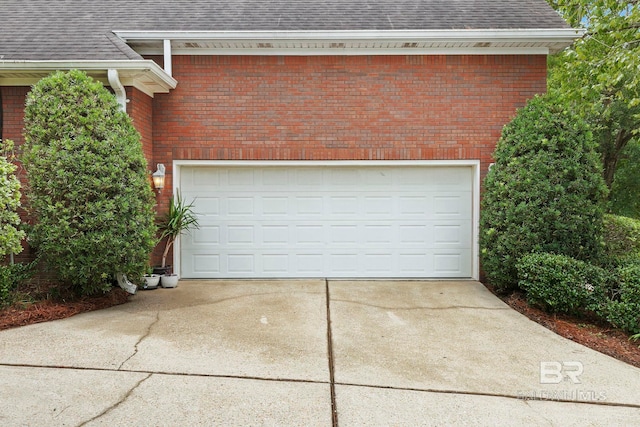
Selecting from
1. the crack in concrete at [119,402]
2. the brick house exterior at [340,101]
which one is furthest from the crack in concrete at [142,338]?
the brick house exterior at [340,101]

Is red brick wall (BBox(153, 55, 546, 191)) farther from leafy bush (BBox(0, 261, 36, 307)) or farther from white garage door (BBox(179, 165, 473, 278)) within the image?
leafy bush (BBox(0, 261, 36, 307))

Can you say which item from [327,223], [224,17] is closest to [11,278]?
[327,223]

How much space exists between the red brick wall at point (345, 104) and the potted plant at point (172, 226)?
30.2 inches

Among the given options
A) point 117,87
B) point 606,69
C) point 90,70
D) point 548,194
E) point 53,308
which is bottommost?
point 53,308

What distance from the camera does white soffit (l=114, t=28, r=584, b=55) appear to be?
723 cm

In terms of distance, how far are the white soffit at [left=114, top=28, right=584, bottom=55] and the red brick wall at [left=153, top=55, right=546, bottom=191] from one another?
5.0 inches

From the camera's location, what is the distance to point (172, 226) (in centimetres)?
715

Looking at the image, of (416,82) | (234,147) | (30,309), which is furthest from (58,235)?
(416,82)

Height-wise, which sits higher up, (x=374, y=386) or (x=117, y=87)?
(x=117, y=87)

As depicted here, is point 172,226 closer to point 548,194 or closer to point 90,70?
point 90,70

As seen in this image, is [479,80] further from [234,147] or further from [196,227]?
[196,227]

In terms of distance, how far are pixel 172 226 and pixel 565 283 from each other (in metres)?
5.49

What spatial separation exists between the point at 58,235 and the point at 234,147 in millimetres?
3096

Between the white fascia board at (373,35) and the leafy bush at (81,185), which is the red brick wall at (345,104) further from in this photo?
the leafy bush at (81,185)
